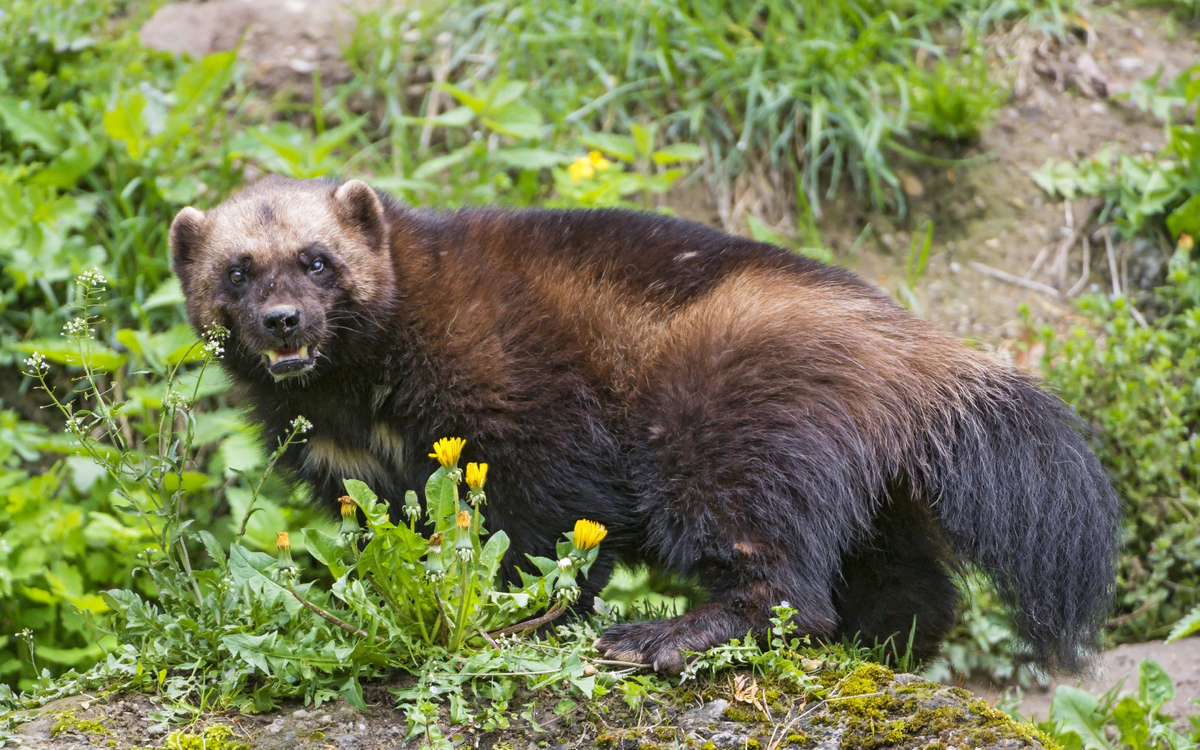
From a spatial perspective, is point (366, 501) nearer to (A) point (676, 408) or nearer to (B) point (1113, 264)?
(A) point (676, 408)

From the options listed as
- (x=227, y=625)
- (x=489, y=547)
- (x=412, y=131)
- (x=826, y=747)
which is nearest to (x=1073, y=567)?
(x=826, y=747)

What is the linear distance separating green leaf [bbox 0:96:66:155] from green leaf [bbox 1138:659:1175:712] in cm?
565

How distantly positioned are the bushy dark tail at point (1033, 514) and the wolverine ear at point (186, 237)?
2.59 metres

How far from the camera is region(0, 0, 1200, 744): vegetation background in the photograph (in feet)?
16.5

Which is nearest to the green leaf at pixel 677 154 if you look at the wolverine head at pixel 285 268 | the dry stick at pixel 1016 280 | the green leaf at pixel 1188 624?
the dry stick at pixel 1016 280

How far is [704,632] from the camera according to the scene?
10.4ft

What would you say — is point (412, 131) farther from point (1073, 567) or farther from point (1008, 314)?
point (1073, 567)

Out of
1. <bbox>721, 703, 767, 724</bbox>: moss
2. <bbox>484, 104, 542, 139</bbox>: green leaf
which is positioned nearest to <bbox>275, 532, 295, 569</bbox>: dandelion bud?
<bbox>721, 703, 767, 724</bbox>: moss

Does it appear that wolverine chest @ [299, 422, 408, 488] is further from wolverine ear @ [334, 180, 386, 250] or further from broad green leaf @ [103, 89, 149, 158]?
broad green leaf @ [103, 89, 149, 158]

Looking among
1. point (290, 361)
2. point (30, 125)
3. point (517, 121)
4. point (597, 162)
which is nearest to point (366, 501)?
point (290, 361)

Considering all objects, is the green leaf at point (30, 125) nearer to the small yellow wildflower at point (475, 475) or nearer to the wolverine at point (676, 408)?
the wolverine at point (676, 408)

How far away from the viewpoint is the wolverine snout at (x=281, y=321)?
3.47m

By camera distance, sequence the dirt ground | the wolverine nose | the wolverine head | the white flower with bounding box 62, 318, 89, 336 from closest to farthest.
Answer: the white flower with bounding box 62, 318, 89, 336 → the wolverine nose → the wolverine head → the dirt ground

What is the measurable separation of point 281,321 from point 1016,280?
13.1ft
